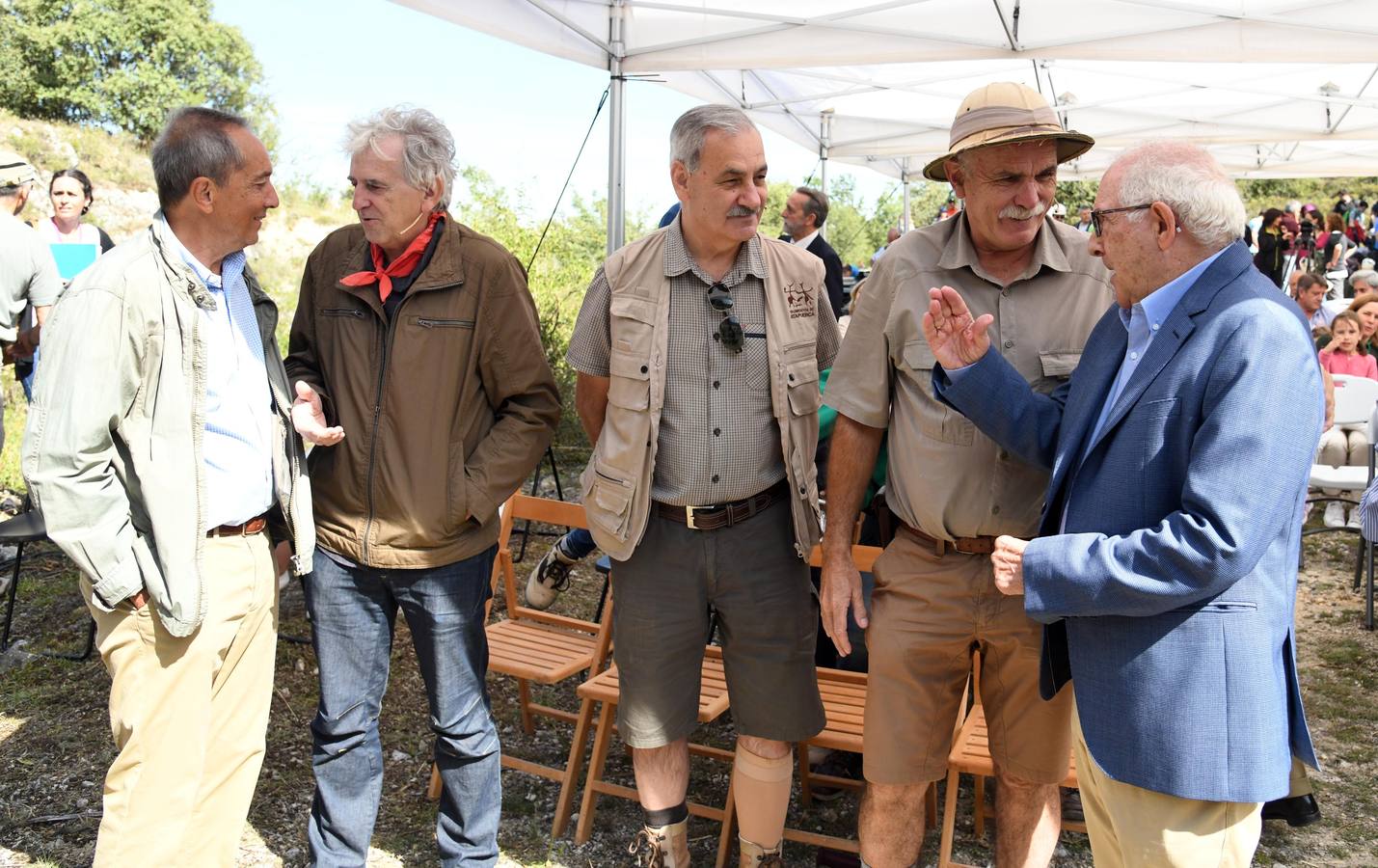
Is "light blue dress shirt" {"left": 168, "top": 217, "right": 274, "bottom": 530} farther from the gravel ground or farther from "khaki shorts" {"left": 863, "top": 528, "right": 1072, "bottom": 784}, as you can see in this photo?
"khaki shorts" {"left": 863, "top": 528, "right": 1072, "bottom": 784}

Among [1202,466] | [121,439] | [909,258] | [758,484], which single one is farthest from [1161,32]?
[121,439]

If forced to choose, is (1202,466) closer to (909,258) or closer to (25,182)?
(909,258)

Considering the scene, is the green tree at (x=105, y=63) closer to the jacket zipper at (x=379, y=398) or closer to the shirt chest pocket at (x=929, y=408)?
the jacket zipper at (x=379, y=398)

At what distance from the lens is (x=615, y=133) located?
6242 millimetres

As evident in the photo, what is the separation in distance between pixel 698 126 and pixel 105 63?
3436 cm

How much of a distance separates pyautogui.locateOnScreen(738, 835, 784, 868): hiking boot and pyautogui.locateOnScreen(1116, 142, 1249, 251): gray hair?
6.22 feet

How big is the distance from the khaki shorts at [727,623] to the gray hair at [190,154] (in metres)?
1.33

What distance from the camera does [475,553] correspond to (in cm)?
296

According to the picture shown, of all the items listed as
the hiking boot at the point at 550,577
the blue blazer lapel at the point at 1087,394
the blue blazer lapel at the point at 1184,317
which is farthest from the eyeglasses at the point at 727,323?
the hiking boot at the point at 550,577

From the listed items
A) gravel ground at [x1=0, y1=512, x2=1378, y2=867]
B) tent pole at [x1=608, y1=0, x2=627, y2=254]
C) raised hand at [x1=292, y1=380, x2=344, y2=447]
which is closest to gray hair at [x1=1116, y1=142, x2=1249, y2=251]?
raised hand at [x1=292, y1=380, x2=344, y2=447]

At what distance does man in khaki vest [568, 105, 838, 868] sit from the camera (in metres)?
2.81

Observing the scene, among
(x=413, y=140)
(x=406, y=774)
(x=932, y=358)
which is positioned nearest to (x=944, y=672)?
(x=932, y=358)

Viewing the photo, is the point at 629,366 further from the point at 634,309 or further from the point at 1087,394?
the point at 1087,394

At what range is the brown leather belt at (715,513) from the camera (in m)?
2.83
